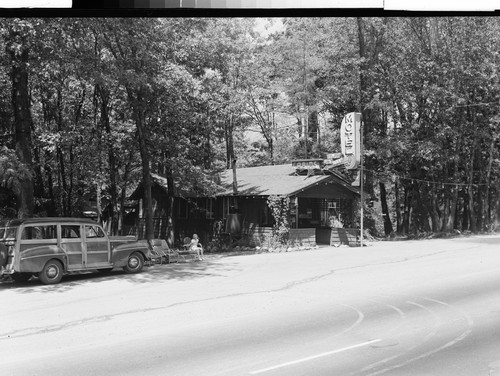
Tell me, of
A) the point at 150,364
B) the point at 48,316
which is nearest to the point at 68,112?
the point at 48,316

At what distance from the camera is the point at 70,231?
14531 millimetres

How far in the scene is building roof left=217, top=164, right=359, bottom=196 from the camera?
25.7m

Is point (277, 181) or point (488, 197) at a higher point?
point (277, 181)

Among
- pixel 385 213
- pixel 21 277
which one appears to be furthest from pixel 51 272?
pixel 385 213

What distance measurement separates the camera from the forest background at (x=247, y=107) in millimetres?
18828

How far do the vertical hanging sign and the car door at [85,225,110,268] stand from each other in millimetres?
14706

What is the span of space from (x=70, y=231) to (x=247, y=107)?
674 inches

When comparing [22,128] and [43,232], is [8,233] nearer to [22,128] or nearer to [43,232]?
[43,232]

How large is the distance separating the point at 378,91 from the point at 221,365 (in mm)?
27907

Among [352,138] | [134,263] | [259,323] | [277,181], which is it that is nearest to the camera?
[259,323]

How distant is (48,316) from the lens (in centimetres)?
1005

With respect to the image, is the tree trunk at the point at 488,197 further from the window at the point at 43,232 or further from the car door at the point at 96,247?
the window at the point at 43,232

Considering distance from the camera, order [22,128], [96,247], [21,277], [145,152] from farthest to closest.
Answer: [145,152] → [22,128] → [96,247] → [21,277]

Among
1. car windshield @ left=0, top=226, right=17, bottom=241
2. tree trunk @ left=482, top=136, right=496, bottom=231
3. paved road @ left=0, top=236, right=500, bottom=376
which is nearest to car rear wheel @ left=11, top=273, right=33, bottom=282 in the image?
paved road @ left=0, top=236, right=500, bottom=376
